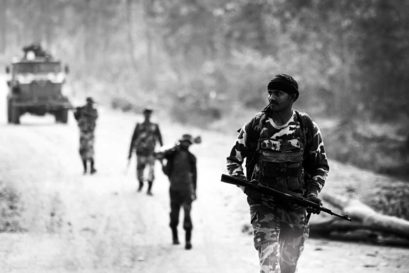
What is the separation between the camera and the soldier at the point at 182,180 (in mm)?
8328

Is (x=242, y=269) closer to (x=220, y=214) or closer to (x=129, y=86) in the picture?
(x=220, y=214)

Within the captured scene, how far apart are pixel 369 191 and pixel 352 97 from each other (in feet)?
72.2

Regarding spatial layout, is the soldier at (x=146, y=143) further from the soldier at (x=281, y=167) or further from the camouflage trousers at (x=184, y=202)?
the soldier at (x=281, y=167)

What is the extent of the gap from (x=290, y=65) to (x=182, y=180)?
29474mm

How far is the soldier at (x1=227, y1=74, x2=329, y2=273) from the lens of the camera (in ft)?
15.0

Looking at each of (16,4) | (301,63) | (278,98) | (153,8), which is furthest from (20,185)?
(16,4)

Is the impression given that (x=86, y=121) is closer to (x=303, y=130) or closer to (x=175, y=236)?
(x=175, y=236)

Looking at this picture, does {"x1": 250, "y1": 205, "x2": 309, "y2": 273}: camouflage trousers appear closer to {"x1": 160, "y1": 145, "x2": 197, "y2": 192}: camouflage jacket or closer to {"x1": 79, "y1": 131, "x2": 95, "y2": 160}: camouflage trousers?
{"x1": 160, "y1": 145, "x2": 197, "y2": 192}: camouflage jacket

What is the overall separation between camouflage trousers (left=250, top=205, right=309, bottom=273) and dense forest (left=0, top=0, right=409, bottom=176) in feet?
62.9

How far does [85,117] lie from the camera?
12898 mm

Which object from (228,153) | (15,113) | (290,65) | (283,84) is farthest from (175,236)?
(290,65)

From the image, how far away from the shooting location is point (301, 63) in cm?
3697

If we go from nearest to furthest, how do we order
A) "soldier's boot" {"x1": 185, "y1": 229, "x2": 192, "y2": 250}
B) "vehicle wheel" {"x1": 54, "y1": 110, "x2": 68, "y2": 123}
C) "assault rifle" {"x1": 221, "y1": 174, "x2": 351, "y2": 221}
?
"assault rifle" {"x1": 221, "y1": 174, "x2": 351, "y2": 221}
"soldier's boot" {"x1": 185, "y1": 229, "x2": 192, "y2": 250}
"vehicle wheel" {"x1": 54, "y1": 110, "x2": 68, "y2": 123}

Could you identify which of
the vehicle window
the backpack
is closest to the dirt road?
the backpack
